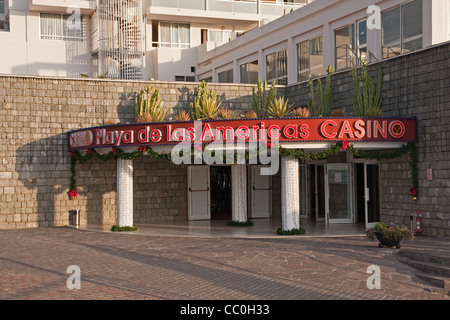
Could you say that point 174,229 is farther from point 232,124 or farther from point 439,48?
point 439,48

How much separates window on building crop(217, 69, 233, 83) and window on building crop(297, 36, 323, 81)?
601 cm

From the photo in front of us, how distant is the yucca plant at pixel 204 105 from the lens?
22.8 m

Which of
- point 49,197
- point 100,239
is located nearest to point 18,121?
point 49,197

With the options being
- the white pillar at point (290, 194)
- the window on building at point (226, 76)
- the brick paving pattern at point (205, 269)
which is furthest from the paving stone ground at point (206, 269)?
the window on building at point (226, 76)

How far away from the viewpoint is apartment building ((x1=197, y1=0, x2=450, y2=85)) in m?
19.1

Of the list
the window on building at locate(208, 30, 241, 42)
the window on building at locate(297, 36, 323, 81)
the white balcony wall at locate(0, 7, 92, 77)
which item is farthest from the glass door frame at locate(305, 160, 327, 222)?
the white balcony wall at locate(0, 7, 92, 77)

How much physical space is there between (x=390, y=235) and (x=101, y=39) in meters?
22.7

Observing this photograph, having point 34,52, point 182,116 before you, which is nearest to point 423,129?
point 182,116

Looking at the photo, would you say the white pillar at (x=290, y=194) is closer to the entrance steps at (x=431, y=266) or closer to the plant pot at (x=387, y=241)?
the plant pot at (x=387, y=241)

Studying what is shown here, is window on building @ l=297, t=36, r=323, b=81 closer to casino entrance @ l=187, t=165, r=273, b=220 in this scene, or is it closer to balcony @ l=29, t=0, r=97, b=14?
casino entrance @ l=187, t=165, r=273, b=220

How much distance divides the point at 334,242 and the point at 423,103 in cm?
521
